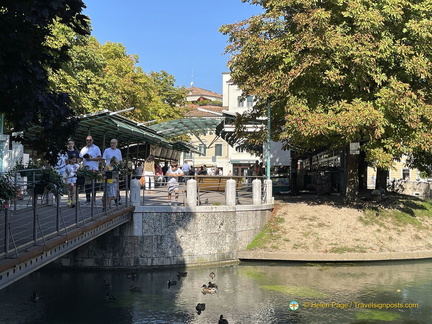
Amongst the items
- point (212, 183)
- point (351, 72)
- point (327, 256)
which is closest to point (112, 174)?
point (212, 183)

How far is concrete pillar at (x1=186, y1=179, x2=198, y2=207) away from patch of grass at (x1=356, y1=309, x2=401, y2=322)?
21.4 feet

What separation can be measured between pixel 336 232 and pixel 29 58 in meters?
12.6

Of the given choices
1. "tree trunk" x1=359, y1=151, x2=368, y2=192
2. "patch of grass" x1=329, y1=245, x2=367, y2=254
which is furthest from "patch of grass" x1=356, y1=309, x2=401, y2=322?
"tree trunk" x1=359, y1=151, x2=368, y2=192

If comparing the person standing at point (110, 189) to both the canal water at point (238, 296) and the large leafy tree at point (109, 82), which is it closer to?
the canal water at point (238, 296)

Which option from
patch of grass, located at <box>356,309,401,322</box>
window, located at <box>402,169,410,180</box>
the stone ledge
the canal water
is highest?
window, located at <box>402,169,410,180</box>

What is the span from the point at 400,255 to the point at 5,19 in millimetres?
13757

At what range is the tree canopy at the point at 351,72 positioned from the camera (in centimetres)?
1808

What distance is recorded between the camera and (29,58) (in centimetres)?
797

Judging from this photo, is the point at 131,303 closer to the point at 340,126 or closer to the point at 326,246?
the point at 326,246

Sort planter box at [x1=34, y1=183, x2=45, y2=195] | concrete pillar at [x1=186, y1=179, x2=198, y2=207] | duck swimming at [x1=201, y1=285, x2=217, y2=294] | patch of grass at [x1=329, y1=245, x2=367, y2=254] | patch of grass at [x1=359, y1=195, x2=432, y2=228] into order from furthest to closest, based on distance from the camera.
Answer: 1. patch of grass at [x1=359, y1=195, x2=432, y2=228]
2. patch of grass at [x1=329, y1=245, x2=367, y2=254]
3. concrete pillar at [x1=186, y1=179, x2=198, y2=207]
4. duck swimming at [x1=201, y1=285, x2=217, y2=294]
5. planter box at [x1=34, y1=183, x2=45, y2=195]

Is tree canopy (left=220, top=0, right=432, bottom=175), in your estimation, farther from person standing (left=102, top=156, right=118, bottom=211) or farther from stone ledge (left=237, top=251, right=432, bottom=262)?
person standing (left=102, top=156, right=118, bottom=211)

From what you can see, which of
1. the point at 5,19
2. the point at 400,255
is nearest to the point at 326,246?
the point at 400,255

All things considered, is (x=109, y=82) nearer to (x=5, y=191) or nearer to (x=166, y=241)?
(x=166, y=241)

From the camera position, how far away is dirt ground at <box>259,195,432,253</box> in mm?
17281
